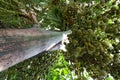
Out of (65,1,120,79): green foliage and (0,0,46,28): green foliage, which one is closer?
(0,0,46,28): green foliage

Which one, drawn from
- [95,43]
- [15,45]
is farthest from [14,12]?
[15,45]

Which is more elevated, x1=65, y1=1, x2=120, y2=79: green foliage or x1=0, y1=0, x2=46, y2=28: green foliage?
x1=0, y1=0, x2=46, y2=28: green foliage

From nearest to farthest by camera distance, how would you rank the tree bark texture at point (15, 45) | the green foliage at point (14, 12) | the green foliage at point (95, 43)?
the tree bark texture at point (15, 45), the green foliage at point (14, 12), the green foliage at point (95, 43)

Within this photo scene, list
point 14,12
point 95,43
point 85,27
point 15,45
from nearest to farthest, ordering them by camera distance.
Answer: point 15,45, point 14,12, point 95,43, point 85,27

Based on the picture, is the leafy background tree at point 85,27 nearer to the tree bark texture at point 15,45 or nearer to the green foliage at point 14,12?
the green foliage at point 14,12

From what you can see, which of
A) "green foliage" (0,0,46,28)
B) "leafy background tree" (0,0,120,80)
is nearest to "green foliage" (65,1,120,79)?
"leafy background tree" (0,0,120,80)

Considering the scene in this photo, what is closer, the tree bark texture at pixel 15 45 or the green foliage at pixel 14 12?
the tree bark texture at pixel 15 45

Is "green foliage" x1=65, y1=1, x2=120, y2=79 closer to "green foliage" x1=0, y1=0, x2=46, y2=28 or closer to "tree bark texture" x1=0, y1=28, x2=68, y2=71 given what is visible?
"green foliage" x1=0, y1=0, x2=46, y2=28

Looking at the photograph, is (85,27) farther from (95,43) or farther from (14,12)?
(14,12)

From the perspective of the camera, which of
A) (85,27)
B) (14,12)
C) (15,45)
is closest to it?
(15,45)

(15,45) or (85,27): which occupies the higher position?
(15,45)

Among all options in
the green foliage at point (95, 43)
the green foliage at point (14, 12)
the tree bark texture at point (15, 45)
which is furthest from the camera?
the green foliage at point (95, 43)

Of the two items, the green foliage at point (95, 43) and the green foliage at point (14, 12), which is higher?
the green foliage at point (14, 12)

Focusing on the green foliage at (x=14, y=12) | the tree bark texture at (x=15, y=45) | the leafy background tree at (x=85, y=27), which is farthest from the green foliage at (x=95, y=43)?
the tree bark texture at (x=15, y=45)
